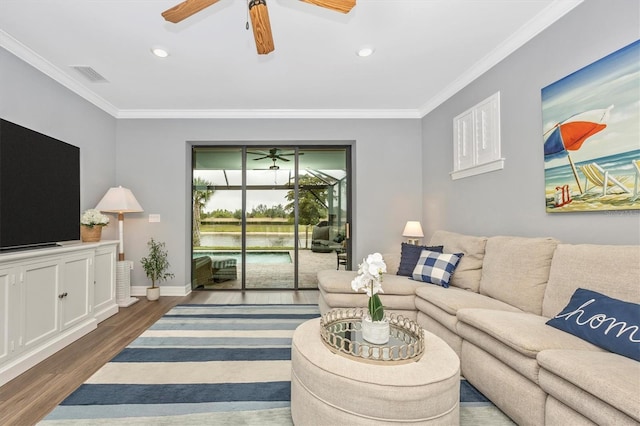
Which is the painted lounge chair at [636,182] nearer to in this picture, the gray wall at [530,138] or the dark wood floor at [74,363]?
the gray wall at [530,138]

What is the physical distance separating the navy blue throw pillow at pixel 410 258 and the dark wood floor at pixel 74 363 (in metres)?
1.36

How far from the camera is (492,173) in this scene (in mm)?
3035

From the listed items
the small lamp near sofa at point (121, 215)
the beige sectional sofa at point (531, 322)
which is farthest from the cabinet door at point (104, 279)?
the beige sectional sofa at point (531, 322)

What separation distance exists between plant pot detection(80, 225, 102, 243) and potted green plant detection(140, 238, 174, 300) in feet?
2.80

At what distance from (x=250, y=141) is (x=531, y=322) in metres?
3.95

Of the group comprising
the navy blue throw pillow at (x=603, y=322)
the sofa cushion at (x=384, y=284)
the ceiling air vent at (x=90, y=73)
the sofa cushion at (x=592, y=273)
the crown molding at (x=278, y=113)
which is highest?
the ceiling air vent at (x=90, y=73)

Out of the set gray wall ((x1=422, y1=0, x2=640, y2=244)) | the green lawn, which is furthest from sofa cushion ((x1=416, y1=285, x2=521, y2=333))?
the green lawn

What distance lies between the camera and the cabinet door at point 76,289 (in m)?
2.74

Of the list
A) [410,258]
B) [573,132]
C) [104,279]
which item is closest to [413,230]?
[410,258]

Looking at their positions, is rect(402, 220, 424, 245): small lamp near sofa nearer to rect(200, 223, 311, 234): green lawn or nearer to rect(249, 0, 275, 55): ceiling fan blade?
rect(200, 223, 311, 234): green lawn

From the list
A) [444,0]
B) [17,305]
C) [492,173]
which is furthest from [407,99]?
[17,305]

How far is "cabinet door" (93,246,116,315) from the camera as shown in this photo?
10.8 ft

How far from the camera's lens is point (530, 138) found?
100 inches

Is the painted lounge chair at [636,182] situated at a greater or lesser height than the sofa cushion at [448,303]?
greater
